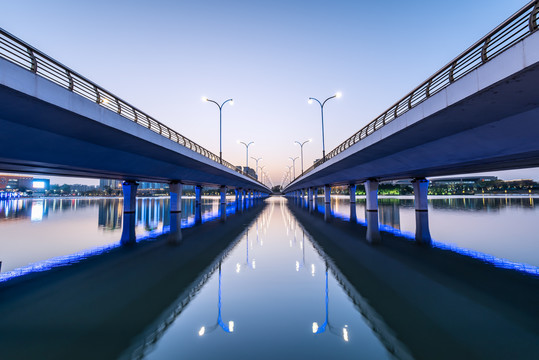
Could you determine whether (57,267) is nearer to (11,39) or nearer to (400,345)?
(11,39)

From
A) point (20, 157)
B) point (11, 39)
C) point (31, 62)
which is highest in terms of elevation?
point (11, 39)

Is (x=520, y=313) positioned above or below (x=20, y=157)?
below

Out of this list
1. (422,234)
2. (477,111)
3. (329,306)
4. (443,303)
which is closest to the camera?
(329,306)

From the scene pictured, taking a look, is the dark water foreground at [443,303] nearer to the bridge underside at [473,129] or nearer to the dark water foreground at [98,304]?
the dark water foreground at [98,304]

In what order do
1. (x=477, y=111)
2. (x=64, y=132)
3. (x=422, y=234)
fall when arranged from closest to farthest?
(x=477, y=111) → (x=64, y=132) → (x=422, y=234)

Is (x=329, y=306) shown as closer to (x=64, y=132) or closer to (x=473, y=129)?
(x=473, y=129)

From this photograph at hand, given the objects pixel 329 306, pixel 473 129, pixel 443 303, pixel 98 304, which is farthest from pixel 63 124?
pixel 473 129

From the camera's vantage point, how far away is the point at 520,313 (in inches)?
285

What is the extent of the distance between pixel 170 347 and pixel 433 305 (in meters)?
7.96

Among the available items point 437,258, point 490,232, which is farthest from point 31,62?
point 490,232

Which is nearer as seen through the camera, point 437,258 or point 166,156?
point 437,258

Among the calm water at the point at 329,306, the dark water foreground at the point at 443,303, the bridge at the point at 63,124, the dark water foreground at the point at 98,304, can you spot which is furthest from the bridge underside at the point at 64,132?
the dark water foreground at the point at 443,303

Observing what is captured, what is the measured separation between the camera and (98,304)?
8016mm

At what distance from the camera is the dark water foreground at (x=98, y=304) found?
5.66 meters
